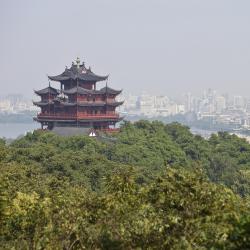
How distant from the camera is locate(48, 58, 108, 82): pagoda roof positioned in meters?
41.8

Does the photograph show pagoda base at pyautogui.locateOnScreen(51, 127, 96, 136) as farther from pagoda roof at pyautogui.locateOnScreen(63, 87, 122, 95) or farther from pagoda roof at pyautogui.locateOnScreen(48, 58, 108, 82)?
pagoda roof at pyautogui.locateOnScreen(48, 58, 108, 82)

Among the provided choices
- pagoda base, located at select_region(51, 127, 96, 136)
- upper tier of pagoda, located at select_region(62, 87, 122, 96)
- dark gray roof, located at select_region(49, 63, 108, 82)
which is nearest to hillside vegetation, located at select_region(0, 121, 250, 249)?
pagoda base, located at select_region(51, 127, 96, 136)

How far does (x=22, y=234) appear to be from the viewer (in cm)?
1267

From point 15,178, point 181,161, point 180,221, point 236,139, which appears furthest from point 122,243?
point 236,139

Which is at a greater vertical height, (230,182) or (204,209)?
(204,209)

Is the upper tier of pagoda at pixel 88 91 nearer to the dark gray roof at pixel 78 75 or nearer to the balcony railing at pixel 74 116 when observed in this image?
the dark gray roof at pixel 78 75

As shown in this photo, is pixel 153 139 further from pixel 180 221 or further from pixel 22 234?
pixel 180 221

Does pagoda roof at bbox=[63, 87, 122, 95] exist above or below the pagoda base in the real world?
above

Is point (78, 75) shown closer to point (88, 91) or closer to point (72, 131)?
point (88, 91)

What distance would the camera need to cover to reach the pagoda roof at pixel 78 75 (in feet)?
137

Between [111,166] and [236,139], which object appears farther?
[236,139]

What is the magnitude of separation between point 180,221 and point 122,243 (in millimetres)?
976

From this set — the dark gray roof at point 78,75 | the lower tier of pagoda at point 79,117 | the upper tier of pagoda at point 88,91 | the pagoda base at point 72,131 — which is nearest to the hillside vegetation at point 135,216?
the pagoda base at point 72,131

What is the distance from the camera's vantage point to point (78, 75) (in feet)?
137
